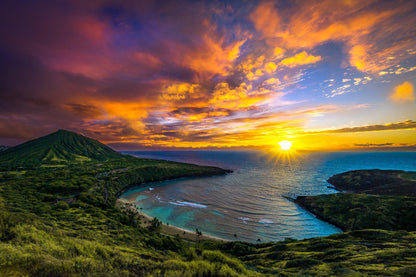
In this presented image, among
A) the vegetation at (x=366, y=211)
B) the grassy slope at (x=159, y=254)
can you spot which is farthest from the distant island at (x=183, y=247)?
the vegetation at (x=366, y=211)

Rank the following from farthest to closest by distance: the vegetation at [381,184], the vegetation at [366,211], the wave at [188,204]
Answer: the vegetation at [381,184], the wave at [188,204], the vegetation at [366,211]

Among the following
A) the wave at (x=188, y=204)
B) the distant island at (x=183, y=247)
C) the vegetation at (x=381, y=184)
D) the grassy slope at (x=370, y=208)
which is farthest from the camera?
the vegetation at (x=381, y=184)

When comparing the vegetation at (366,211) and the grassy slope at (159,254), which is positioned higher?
the grassy slope at (159,254)

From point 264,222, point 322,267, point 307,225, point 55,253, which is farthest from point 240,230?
point 55,253

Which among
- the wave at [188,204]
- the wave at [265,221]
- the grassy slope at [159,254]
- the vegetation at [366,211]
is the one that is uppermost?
the grassy slope at [159,254]

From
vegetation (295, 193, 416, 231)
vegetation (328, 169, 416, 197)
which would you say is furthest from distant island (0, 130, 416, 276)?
vegetation (328, 169, 416, 197)

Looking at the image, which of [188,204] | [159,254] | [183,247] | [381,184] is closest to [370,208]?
[381,184]

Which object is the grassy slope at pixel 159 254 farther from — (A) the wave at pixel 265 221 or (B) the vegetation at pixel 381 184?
(B) the vegetation at pixel 381 184

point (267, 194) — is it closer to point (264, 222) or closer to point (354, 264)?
point (264, 222)

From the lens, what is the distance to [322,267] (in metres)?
19.1

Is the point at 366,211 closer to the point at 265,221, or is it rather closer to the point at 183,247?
the point at 265,221

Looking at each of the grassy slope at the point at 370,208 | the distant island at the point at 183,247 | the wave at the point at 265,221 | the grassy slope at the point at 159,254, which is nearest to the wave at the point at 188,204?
the distant island at the point at 183,247

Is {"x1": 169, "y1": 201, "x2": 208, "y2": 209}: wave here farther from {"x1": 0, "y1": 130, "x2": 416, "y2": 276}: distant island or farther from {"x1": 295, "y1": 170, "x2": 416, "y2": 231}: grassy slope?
{"x1": 295, "y1": 170, "x2": 416, "y2": 231}: grassy slope

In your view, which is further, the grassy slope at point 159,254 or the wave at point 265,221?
the wave at point 265,221
